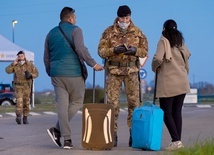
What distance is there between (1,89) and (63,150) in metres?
30.9

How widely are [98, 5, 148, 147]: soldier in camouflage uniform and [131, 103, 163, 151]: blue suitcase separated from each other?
18.4 inches

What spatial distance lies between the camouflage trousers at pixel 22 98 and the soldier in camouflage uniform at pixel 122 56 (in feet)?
28.0

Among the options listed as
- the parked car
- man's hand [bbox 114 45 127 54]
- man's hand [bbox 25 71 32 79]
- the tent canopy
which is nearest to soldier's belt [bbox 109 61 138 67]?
man's hand [bbox 114 45 127 54]

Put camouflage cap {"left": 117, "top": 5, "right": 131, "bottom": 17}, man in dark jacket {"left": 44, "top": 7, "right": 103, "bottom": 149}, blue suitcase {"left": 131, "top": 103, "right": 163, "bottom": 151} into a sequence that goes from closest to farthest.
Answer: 1. blue suitcase {"left": 131, "top": 103, "right": 163, "bottom": 151}
2. man in dark jacket {"left": 44, "top": 7, "right": 103, "bottom": 149}
3. camouflage cap {"left": 117, "top": 5, "right": 131, "bottom": 17}

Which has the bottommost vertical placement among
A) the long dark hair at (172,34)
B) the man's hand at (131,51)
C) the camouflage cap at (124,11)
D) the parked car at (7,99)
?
the parked car at (7,99)

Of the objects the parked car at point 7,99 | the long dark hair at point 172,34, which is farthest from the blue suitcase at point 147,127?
the parked car at point 7,99

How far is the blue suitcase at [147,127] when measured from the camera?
398 inches

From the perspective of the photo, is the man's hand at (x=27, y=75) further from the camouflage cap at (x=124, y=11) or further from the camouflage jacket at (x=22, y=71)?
the camouflage cap at (x=124, y=11)

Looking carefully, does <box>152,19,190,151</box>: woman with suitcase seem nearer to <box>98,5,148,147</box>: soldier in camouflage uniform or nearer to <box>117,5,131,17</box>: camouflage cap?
<box>98,5,148,147</box>: soldier in camouflage uniform

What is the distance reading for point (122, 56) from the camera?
1063 cm

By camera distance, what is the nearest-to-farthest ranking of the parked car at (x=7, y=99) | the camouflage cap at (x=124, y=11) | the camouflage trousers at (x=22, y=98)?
the camouflage cap at (x=124, y=11) → the camouflage trousers at (x=22, y=98) → the parked car at (x=7, y=99)

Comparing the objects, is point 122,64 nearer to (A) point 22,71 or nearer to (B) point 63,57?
(B) point 63,57

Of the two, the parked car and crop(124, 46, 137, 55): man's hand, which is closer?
crop(124, 46, 137, 55): man's hand

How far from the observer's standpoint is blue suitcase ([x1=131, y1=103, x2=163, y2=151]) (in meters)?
10.1
